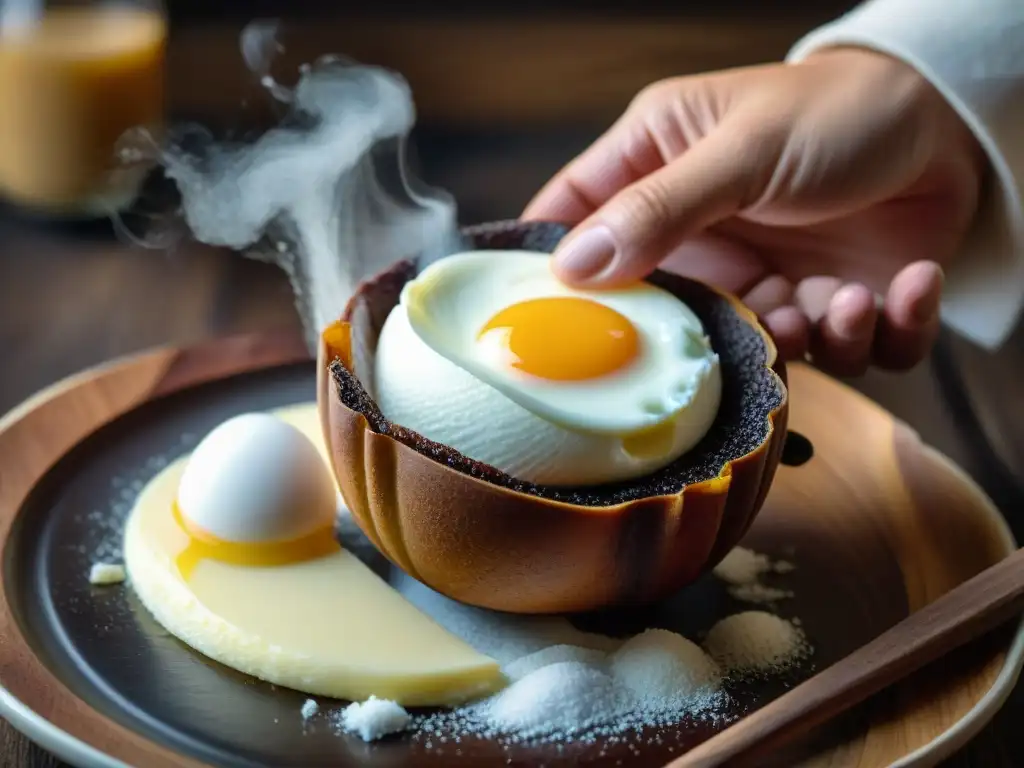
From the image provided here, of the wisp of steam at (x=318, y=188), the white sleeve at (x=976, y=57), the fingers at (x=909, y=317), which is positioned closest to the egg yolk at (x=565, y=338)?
the wisp of steam at (x=318, y=188)

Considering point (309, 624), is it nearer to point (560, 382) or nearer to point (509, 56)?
point (560, 382)

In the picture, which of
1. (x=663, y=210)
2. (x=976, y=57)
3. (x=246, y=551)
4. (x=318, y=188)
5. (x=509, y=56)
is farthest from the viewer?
(x=509, y=56)

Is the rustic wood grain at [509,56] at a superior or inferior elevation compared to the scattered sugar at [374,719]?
inferior

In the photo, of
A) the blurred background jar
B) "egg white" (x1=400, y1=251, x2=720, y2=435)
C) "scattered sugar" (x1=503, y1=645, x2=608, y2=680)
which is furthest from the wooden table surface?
"scattered sugar" (x1=503, y1=645, x2=608, y2=680)

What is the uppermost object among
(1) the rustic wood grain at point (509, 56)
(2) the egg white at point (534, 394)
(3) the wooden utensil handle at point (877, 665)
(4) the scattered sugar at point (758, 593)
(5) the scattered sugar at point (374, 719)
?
(2) the egg white at point (534, 394)

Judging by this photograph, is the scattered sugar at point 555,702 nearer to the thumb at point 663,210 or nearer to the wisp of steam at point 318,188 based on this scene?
the thumb at point 663,210

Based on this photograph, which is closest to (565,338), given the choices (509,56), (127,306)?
(127,306)

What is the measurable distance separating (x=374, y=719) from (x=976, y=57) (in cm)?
118

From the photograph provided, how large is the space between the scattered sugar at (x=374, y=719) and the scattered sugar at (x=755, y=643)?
0.32m

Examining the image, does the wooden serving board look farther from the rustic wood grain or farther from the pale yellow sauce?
the rustic wood grain

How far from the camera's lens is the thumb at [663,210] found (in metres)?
1.23

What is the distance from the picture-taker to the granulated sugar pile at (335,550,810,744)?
1.03 m

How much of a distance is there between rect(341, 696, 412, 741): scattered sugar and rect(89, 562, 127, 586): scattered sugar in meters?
0.33

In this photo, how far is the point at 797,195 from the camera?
1.49 meters
